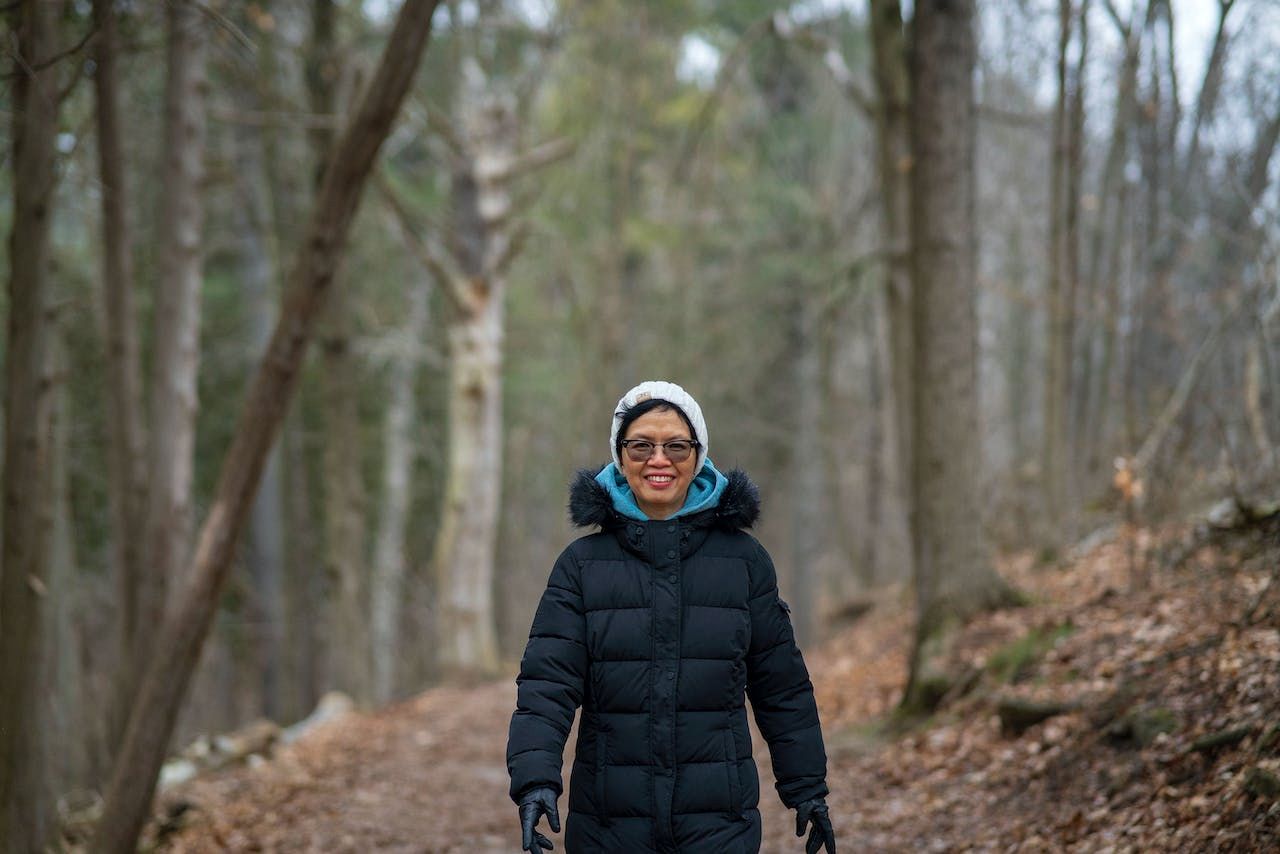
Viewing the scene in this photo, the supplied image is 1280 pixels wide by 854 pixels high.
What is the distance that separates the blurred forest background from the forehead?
296 centimetres

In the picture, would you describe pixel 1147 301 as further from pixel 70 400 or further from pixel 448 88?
pixel 70 400

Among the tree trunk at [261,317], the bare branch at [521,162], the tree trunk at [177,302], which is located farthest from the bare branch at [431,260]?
the tree trunk at [177,302]

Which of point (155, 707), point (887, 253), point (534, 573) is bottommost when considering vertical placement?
point (534, 573)

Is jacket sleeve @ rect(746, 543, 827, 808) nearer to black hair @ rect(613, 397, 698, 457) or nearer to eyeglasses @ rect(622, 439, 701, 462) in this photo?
eyeglasses @ rect(622, 439, 701, 462)

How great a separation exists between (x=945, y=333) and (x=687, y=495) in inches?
205

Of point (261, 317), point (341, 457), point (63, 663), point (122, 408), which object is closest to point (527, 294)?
point (261, 317)

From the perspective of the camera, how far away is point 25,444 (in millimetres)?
5520

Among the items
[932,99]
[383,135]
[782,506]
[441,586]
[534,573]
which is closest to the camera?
[383,135]

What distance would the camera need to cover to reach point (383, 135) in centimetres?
569

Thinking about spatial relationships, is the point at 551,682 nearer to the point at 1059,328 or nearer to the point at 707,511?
the point at 707,511

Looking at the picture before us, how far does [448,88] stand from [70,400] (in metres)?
6.63

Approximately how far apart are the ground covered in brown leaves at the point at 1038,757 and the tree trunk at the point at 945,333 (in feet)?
1.13

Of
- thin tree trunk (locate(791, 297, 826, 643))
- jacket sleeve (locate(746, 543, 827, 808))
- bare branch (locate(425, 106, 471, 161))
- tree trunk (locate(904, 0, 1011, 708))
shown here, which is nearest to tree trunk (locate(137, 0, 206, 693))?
bare branch (locate(425, 106, 471, 161))

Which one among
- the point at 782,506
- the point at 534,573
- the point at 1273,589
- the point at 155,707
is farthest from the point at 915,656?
the point at 534,573
